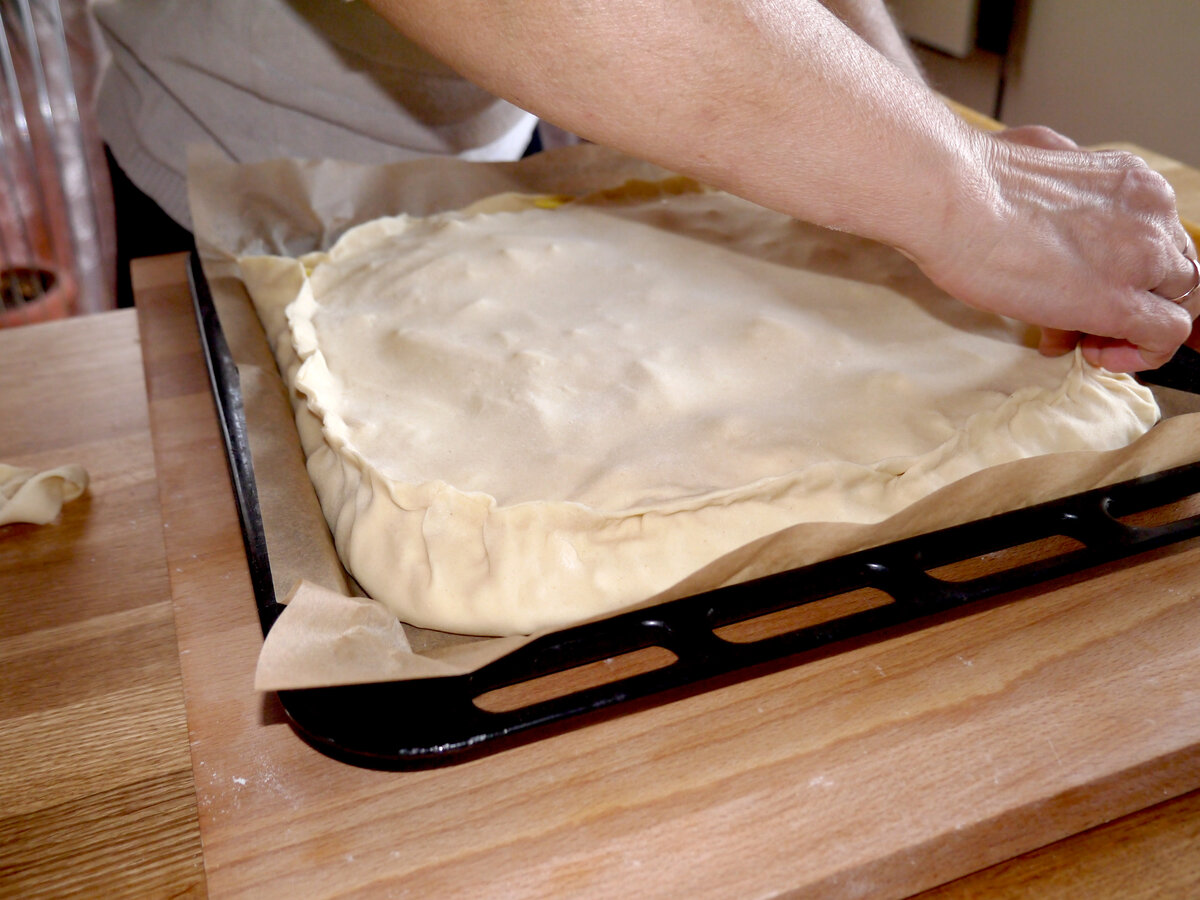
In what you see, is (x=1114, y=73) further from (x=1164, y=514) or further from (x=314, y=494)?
(x=314, y=494)

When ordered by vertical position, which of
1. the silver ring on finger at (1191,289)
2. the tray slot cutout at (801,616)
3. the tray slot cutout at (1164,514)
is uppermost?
the silver ring on finger at (1191,289)

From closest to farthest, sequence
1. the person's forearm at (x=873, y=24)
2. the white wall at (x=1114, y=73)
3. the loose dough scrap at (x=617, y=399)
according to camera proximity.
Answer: the loose dough scrap at (x=617, y=399), the person's forearm at (x=873, y=24), the white wall at (x=1114, y=73)

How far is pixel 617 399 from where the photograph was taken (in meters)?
0.71

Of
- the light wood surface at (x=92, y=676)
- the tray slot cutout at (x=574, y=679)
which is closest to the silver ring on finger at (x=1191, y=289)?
the tray slot cutout at (x=574, y=679)

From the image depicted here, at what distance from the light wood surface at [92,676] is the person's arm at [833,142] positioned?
432mm

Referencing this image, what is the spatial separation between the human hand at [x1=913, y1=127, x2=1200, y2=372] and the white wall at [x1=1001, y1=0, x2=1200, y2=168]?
1.49 meters

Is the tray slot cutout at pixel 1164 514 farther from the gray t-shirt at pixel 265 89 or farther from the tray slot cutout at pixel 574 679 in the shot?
the gray t-shirt at pixel 265 89

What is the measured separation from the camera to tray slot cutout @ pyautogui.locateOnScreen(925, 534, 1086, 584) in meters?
0.64

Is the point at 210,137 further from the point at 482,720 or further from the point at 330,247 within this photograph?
the point at 482,720

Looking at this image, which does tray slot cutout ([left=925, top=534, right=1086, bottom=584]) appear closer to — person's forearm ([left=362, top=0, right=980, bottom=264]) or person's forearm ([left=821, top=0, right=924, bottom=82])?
person's forearm ([left=362, top=0, right=980, bottom=264])

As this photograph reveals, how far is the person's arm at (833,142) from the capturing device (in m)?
0.56

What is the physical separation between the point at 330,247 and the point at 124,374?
0.24 meters

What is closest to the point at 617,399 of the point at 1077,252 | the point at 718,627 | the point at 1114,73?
the point at 718,627

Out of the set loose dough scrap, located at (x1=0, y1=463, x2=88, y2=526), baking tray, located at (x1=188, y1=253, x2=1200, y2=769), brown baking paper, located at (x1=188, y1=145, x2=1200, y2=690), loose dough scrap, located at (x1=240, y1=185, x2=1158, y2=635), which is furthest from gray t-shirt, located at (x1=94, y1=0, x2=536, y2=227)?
baking tray, located at (x1=188, y1=253, x2=1200, y2=769)
